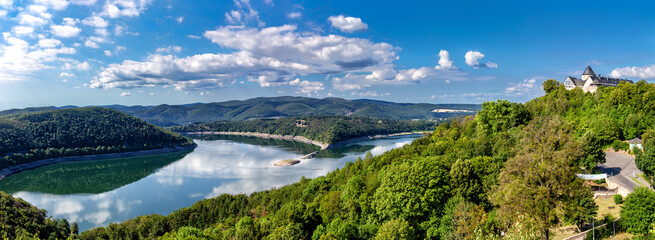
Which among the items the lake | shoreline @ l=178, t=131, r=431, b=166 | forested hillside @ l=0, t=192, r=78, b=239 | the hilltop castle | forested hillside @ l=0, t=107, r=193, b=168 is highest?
the hilltop castle

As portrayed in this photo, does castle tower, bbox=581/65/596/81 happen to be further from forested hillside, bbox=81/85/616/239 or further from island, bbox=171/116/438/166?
island, bbox=171/116/438/166

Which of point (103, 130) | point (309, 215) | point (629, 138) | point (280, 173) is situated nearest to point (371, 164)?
point (309, 215)

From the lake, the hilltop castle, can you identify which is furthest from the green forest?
the lake

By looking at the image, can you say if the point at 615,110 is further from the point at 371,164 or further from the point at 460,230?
the point at 460,230

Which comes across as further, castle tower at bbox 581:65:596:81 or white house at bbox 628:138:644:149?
castle tower at bbox 581:65:596:81

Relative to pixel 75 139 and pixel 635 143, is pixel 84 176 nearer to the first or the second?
pixel 75 139
